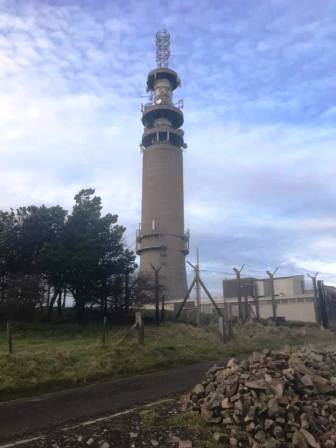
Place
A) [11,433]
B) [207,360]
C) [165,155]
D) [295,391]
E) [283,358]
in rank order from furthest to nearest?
[165,155] → [207,360] → [283,358] → [295,391] → [11,433]

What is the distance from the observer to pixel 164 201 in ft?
189

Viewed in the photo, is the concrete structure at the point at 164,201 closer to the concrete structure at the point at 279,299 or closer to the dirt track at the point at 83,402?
the concrete structure at the point at 279,299

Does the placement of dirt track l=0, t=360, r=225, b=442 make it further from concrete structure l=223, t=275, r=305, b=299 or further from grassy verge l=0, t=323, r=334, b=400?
concrete structure l=223, t=275, r=305, b=299

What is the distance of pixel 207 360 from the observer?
19.3 metres

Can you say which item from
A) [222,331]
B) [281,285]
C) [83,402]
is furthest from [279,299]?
[83,402]

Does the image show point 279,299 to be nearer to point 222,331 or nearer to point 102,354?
point 222,331

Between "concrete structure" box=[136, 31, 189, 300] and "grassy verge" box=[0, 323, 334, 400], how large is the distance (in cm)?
2815

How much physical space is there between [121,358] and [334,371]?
8.00m

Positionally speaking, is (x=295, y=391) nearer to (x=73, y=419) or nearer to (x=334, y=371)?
(x=334, y=371)

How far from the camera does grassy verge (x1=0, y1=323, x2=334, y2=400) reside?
535 inches

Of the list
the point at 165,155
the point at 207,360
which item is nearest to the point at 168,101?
the point at 165,155

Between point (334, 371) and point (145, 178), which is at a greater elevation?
point (145, 178)

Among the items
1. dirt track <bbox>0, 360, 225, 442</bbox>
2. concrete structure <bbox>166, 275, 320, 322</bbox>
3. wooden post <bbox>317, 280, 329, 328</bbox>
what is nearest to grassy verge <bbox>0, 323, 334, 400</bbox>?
dirt track <bbox>0, 360, 225, 442</bbox>

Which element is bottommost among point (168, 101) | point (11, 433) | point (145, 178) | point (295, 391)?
point (11, 433)
